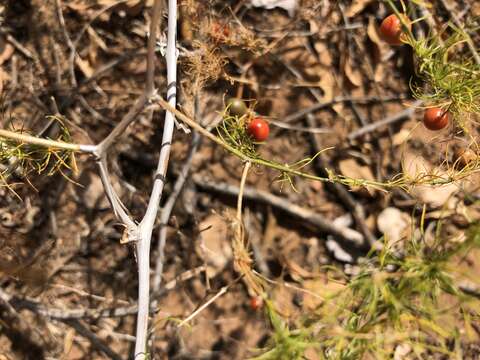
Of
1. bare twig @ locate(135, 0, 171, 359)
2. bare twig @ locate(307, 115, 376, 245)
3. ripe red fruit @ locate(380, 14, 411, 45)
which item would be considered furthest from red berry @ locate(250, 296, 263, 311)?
ripe red fruit @ locate(380, 14, 411, 45)

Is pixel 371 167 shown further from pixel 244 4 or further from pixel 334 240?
pixel 244 4

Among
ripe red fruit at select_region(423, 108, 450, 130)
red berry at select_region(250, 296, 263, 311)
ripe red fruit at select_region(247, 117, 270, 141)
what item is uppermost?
ripe red fruit at select_region(247, 117, 270, 141)

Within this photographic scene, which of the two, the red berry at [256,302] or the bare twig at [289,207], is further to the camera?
the bare twig at [289,207]

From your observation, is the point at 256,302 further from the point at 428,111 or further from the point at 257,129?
the point at 428,111

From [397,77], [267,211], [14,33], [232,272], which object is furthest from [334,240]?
[14,33]

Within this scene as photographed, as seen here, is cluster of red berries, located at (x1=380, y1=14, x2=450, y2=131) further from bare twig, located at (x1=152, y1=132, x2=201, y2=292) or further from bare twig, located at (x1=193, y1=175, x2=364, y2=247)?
bare twig, located at (x1=152, y1=132, x2=201, y2=292)

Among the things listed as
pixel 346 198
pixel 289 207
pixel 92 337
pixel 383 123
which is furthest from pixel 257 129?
pixel 92 337

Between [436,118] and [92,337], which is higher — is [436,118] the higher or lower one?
the higher one

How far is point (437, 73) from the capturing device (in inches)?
85.1

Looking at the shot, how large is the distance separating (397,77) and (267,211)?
100cm

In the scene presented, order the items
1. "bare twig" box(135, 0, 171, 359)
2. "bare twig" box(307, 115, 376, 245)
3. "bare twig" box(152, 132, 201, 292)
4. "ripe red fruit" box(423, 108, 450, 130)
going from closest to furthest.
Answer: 1. "bare twig" box(135, 0, 171, 359)
2. "ripe red fruit" box(423, 108, 450, 130)
3. "bare twig" box(152, 132, 201, 292)
4. "bare twig" box(307, 115, 376, 245)

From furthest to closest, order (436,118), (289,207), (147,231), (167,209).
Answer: (289,207)
(167,209)
(436,118)
(147,231)

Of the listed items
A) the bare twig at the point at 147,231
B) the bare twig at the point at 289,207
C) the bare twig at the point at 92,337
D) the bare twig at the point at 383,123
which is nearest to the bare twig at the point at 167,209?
the bare twig at the point at 289,207

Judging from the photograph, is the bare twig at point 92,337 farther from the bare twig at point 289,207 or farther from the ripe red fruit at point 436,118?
the ripe red fruit at point 436,118
